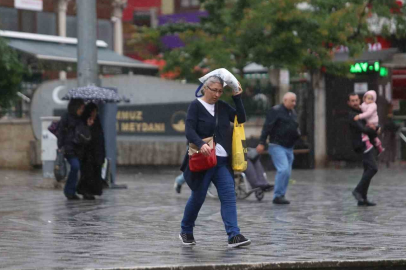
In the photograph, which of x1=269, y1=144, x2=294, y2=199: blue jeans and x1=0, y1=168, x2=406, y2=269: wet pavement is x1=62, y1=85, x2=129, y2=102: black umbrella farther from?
x1=269, y1=144, x2=294, y2=199: blue jeans

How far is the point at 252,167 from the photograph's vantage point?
15.6 metres

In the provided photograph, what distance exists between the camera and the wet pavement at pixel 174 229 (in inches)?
326

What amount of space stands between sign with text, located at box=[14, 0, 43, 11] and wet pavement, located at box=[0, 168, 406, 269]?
47.8ft

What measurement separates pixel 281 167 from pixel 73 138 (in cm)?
308

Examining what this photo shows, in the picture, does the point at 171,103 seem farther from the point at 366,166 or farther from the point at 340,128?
the point at 366,166

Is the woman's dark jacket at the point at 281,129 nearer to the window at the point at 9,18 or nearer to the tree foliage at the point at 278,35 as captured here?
the tree foliage at the point at 278,35

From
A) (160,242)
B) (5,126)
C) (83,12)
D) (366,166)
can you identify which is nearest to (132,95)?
(5,126)

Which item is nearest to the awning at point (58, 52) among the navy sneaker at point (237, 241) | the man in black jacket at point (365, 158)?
the man in black jacket at point (365, 158)

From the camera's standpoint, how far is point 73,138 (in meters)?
15.2

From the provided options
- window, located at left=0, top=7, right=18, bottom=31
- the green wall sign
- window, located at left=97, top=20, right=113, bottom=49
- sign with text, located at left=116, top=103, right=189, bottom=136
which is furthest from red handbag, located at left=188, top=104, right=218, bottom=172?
Result: window, located at left=97, top=20, right=113, bottom=49

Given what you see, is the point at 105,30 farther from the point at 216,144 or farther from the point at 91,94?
the point at 216,144

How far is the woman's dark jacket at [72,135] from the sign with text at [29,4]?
17.0 meters

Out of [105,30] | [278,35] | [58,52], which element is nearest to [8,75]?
[58,52]

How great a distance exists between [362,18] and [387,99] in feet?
7.17
